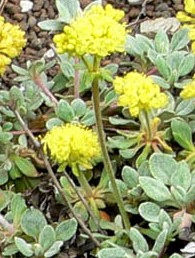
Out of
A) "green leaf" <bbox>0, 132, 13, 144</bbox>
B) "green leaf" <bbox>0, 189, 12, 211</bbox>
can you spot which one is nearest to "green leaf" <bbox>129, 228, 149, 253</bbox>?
"green leaf" <bbox>0, 189, 12, 211</bbox>

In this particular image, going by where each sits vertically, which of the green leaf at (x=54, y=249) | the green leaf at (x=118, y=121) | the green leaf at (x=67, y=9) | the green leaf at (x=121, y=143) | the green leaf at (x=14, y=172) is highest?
the green leaf at (x=67, y=9)

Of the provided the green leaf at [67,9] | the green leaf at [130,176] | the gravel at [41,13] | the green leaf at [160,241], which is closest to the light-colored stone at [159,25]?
the gravel at [41,13]

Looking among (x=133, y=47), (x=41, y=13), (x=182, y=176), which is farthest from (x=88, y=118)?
(x=41, y=13)

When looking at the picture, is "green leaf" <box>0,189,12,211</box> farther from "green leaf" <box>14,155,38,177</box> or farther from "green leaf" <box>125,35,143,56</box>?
"green leaf" <box>125,35,143,56</box>

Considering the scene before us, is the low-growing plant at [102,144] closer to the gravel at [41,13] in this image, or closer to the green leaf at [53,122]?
the green leaf at [53,122]

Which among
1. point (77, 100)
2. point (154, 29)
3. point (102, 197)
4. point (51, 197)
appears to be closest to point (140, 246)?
point (102, 197)

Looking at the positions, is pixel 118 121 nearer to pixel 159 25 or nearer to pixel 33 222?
pixel 33 222

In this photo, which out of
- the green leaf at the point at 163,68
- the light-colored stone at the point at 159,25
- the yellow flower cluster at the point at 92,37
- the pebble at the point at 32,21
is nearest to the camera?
the yellow flower cluster at the point at 92,37
